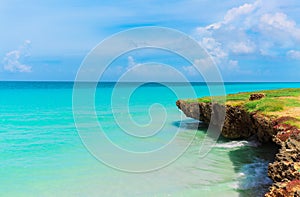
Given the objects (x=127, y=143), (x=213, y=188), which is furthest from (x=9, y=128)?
(x=213, y=188)

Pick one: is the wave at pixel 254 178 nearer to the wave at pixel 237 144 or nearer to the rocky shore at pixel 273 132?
the rocky shore at pixel 273 132

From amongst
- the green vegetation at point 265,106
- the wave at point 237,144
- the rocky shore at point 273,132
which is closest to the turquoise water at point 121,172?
the wave at point 237,144

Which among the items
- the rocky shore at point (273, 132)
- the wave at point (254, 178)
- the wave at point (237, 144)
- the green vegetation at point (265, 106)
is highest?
the green vegetation at point (265, 106)

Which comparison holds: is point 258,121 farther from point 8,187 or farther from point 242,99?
point 8,187

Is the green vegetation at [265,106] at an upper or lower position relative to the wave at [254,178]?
upper

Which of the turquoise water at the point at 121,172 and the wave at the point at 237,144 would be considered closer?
the turquoise water at the point at 121,172

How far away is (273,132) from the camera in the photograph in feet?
47.8

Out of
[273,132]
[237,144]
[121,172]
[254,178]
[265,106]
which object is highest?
[265,106]

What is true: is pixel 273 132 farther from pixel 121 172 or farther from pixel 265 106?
pixel 121 172

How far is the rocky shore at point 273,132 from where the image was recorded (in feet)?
29.8

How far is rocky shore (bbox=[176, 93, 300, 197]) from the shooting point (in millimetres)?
9070

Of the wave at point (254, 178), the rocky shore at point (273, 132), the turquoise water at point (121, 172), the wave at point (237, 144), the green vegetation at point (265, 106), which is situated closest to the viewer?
the rocky shore at point (273, 132)

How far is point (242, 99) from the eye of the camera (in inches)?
893

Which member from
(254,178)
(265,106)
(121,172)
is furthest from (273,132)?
(121,172)
